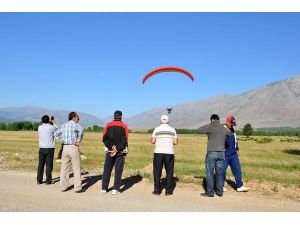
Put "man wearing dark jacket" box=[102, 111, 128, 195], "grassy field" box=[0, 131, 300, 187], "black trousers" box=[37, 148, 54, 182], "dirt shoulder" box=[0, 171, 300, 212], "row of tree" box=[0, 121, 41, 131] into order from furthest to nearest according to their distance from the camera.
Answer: "row of tree" box=[0, 121, 41, 131] < "grassy field" box=[0, 131, 300, 187] < "black trousers" box=[37, 148, 54, 182] < "man wearing dark jacket" box=[102, 111, 128, 195] < "dirt shoulder" box=[0, 171, 300, 212]

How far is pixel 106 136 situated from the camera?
1209cm

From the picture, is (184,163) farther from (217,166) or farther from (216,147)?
(216,147)

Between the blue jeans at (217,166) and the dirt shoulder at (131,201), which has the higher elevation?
the blue jeans at (217,166)

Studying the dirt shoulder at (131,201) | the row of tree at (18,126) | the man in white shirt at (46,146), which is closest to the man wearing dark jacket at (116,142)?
the dirt shoulder at (131,201)

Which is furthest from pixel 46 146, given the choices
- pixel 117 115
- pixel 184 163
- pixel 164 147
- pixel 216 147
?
pixel 184 163

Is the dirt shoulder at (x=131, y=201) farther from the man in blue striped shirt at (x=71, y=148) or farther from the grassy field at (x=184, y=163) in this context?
the grassy field at (x=184, y=163)

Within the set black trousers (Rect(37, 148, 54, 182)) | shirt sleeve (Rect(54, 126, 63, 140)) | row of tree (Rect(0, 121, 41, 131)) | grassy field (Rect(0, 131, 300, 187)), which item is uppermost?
row of tree (Rect(0, 121, 41, 131))

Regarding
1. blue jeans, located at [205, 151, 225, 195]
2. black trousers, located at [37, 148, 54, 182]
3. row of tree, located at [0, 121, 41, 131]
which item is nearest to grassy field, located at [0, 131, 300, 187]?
blue jeans, located at [205, 151, 225, 195]

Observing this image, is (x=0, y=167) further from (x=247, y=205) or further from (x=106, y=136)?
(x=247, y=205)

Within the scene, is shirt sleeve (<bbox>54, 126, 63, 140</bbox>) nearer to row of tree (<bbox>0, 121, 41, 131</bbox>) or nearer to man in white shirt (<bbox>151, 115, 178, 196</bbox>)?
man in white shirt (<bbox>151, 115, 178, 196</bbox>)

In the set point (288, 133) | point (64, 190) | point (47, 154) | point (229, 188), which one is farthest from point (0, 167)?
point (288, 133)

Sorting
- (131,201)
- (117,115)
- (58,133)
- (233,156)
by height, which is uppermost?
(117,115)

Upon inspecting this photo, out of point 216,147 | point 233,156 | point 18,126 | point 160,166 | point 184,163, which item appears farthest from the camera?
point 18,126
